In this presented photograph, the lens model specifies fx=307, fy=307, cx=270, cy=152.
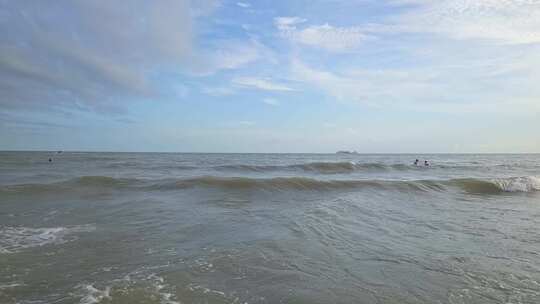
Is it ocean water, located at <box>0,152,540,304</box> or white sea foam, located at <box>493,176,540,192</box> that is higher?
white sea foam, located at <box>493,176,540,192</box>

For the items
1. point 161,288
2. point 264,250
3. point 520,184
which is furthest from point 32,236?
point 520,184

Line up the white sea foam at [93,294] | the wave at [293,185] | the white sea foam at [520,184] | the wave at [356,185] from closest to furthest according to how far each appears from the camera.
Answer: the white sea foam at [93,294] → the wave at [293,185] → the wave at [356,185] → the white sea foam at [520,184]

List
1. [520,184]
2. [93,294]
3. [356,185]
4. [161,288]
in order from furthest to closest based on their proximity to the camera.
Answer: [356,185] → [520,184] → [161,288] → [93,294]

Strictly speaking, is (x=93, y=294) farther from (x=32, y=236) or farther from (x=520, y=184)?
(x=520, y=184)

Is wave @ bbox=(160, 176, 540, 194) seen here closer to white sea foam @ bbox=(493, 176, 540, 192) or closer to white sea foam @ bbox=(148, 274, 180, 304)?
white sea foam @ bbox=(493, 176, 540, 192)

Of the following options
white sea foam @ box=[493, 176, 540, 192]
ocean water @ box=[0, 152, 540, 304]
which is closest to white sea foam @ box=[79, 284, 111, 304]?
ocean water @ box=[0, 152, 540, 304]

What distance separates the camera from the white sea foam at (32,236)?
6082 mm

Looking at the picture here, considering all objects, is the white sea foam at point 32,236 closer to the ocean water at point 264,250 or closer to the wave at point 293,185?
the ocean water at point 264,250

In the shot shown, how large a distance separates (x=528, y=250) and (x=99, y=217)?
401 inches

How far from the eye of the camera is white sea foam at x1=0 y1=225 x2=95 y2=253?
6082 millimetres

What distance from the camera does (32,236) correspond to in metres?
6.72

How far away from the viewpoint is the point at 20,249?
5844 mm

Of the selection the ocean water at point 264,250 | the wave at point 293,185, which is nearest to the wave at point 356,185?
the wave at point 293,185

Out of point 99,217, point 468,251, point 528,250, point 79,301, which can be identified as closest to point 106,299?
point 79,301
